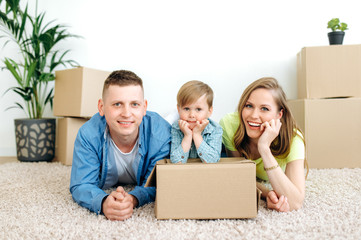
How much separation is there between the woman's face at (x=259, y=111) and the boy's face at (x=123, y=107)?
18.8 inches

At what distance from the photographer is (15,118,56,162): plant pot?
2279 mm

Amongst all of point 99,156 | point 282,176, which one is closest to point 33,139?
point 99,156

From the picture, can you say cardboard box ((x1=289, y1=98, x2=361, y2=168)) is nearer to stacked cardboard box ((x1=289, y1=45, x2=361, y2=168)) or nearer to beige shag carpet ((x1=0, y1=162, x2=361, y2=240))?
stacked cardboard box ((x1=289, y1=45, x2=361, y2=168))

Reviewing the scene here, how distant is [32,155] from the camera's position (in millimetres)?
2285

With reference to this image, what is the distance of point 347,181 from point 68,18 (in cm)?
249

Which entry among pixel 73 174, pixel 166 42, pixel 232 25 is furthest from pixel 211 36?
pixel 73 174

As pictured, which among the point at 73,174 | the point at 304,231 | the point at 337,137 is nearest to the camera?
the point at 304,231

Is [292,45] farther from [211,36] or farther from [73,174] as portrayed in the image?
[73,174]

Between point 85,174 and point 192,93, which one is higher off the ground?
point 192,93

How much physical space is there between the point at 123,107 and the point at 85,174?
0.32 meters

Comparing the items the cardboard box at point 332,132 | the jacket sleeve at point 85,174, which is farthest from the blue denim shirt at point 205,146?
the cardboard box at point 332,132

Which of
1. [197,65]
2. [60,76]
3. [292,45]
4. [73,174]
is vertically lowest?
[73,174]

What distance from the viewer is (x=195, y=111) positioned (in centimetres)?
133

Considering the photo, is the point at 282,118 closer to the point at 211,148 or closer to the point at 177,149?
the point at 211,148
